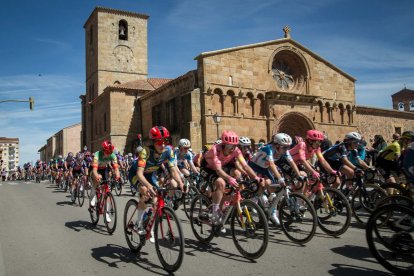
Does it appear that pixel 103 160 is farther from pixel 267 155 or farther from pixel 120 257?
pixel 267 155

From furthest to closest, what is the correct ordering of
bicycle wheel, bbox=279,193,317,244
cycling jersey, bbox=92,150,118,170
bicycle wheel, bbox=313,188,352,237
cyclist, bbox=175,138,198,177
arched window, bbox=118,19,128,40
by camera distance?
arched window, bbox=118,19,128,40
cyclist, bbox=175,138,198,177
cycling jersey, bbox=92,150,118,170
bicycle wheel, bbox=313,188,352,237
bicycle wheel, bbox=279,193,317,244

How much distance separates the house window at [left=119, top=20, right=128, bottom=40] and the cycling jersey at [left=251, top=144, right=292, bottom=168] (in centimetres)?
4190

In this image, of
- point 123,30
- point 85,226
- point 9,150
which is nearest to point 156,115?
point 123,30

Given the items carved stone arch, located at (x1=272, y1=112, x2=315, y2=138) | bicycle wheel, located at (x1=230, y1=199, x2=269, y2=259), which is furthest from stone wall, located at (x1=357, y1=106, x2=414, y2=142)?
bicycle wheel, located at (x1=230, y1=199, x2=269, y2=259)

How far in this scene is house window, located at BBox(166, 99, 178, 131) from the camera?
29269mm

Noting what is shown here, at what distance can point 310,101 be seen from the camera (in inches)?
1246

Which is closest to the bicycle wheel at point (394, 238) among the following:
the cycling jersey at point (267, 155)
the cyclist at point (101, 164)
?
the cycling jersey at point (267, 155)

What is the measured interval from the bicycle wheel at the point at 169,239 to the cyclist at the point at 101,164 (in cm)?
332

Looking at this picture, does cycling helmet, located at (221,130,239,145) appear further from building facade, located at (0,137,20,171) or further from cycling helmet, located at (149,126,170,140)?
building facade, located at (0,137,20,171)

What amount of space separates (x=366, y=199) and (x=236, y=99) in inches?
819

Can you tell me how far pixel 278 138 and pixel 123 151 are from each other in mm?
30812

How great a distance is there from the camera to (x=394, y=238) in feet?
14.5

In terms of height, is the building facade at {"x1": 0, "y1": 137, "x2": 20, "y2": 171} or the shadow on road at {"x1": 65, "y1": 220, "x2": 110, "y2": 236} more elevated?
the building facade at {"x1": 0, "y1": 137, "x2": 20, "y2": 171}

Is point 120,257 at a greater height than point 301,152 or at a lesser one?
lesser
